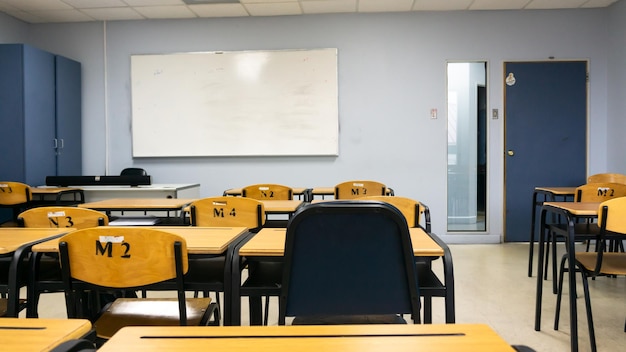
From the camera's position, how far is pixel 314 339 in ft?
2.56

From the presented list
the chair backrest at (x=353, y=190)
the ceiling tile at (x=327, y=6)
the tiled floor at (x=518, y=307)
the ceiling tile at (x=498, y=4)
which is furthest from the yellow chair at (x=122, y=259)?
the ceiling tile at (x=498, y=4)

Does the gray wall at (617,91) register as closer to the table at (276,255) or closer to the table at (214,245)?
the table at (276,255)

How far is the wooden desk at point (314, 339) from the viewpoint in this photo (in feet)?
2.42

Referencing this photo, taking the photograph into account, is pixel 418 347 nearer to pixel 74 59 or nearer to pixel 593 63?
pixel 593 63

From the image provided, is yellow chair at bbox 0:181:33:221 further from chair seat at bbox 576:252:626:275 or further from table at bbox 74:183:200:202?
chair seat at bbox 576:252:626:275

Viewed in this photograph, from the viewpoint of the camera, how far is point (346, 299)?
50.8 inches

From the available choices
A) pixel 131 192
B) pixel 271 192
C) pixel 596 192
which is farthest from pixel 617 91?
pixel 131 192

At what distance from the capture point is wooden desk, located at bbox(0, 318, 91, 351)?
763mm

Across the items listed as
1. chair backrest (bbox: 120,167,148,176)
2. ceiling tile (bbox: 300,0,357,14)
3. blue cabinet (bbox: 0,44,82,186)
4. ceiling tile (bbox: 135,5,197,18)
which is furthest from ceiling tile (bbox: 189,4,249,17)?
chair backrest (bbox: 120,167,148,176)

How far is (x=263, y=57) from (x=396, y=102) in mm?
1715

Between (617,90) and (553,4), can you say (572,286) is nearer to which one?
(617,90)

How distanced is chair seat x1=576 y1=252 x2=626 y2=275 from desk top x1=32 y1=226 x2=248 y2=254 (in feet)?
6.15

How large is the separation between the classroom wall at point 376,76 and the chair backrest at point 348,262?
4188mm

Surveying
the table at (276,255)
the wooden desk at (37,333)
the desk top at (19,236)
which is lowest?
the table at (276,255)
